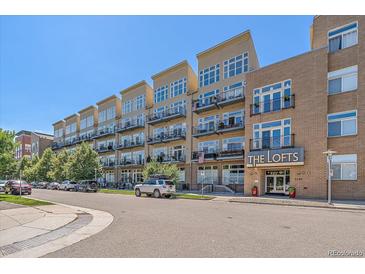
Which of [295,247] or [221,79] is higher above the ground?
[221,79]

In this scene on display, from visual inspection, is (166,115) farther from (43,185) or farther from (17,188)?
(43,185)

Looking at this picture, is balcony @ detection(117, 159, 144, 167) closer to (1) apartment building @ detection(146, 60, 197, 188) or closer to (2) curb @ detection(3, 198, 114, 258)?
(1) apartment building @ detection(146, 60, 197, 188)

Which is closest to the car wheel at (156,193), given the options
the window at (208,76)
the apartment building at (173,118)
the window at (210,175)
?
the window at (210,175)

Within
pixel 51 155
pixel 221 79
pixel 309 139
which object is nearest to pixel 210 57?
pixel 221 79

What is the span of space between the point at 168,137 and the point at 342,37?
23.7m

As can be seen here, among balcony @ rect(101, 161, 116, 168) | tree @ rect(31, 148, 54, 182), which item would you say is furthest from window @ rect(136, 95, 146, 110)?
tree @ rect(31, 148, 54, 182)

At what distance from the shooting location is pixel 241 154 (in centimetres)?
2980

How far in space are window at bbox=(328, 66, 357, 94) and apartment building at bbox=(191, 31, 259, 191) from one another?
9.03m

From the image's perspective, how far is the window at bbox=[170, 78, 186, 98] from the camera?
39.1 meters

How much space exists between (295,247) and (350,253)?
3.80ft

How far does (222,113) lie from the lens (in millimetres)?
33750

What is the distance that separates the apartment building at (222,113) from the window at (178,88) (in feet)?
9.73

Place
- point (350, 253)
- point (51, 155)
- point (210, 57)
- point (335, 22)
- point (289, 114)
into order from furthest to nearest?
point (51, 155)
point (210, 57)
point (289, 114)
point (335, 22)
point (350, 253)

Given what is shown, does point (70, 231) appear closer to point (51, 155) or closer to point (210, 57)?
point (210, 57)
